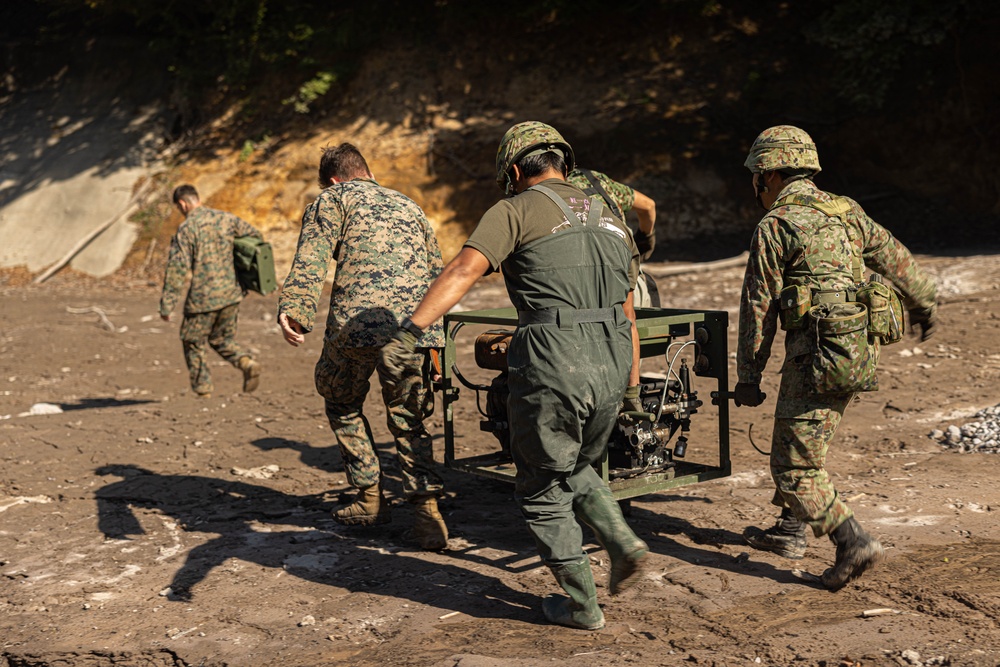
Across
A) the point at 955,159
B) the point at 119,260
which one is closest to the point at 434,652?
the point at 955,159

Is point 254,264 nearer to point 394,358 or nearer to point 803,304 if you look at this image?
point 394,358

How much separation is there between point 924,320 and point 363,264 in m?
2.73

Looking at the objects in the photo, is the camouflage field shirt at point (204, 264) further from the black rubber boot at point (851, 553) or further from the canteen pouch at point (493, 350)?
the black rubber boot at point (851, 553)

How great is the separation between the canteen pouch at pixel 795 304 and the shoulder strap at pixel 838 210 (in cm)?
31

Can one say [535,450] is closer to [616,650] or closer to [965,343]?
[616,650]

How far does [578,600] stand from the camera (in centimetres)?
417

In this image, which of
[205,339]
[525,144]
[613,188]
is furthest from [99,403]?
[525,144]

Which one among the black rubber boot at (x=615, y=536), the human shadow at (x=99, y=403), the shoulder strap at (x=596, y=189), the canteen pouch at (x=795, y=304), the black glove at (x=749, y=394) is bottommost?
the black rubber boot at (x=615, y=536)

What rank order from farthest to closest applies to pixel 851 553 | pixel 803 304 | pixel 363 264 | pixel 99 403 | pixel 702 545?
1. pixel 99 403
2. pixel 363 264
3. pixel 702 545
4. pixel 803 304
5. pixel 851 553

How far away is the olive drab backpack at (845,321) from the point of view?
4.49 meters

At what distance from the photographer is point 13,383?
10164 millimetres

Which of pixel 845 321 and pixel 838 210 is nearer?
pixel 845 321

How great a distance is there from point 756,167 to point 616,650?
7.33 ft

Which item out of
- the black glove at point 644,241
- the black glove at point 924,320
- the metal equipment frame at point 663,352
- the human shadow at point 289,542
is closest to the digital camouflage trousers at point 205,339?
the human shadow at point 289,542
